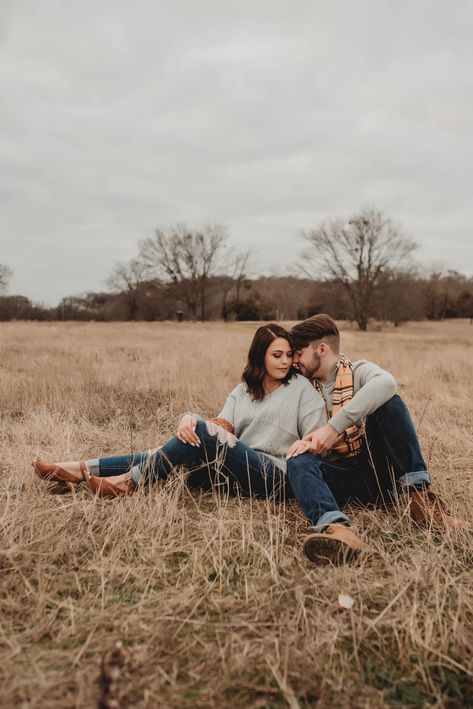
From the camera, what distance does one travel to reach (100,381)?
20.5ft

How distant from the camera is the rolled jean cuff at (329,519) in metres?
2.28

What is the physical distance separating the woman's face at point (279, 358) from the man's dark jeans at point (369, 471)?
0.57 m

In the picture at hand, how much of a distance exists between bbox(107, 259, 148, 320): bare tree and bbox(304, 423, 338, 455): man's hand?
4097 cm

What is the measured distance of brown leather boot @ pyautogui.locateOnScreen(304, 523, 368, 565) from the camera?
2135 millimetres

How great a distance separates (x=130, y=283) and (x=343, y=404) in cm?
4264

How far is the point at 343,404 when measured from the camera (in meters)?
2.80

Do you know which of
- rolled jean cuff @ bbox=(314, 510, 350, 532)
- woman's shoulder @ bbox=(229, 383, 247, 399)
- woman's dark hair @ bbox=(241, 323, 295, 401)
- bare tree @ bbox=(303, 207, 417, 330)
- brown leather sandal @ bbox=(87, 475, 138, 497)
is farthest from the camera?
bare tree @ bbox=(303, 207, 417, 330)

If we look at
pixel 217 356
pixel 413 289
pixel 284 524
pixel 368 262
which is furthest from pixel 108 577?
pixel 413 289

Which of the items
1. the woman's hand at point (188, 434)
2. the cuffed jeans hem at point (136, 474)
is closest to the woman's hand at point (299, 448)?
the woman's hand at point (188, 434)

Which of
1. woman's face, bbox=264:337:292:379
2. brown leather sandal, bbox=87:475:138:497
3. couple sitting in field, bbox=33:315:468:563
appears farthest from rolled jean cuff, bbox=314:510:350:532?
brown leather sandal, bbox=87:475:138:497

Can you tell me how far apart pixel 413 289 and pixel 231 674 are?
3454 centimetres

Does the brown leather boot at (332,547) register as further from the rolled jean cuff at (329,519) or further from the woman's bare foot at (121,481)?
the woman's bare foot at (121,481)

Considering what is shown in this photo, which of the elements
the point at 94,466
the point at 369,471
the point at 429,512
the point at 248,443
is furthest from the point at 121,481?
the point at 429,512

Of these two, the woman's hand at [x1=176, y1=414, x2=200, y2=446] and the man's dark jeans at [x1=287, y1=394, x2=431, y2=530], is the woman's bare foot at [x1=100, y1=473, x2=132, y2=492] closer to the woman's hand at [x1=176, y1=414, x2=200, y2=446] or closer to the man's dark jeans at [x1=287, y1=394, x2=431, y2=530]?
the woman's hand at [x1=176, y1=414, x2=200, y2=446]
